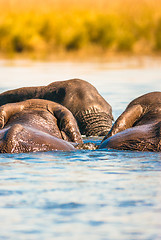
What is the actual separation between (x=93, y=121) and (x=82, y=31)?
40438mm

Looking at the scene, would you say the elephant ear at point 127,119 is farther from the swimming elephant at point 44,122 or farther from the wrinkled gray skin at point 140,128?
the swimming elephant at point 44,122

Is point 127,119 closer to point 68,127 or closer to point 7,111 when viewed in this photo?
point 68,127

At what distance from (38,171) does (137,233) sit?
2.78 metres

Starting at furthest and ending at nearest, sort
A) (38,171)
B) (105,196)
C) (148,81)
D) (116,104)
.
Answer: (148,81)
(116,104)
(38,171)
(105,196)

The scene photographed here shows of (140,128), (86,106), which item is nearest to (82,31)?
(86,106)

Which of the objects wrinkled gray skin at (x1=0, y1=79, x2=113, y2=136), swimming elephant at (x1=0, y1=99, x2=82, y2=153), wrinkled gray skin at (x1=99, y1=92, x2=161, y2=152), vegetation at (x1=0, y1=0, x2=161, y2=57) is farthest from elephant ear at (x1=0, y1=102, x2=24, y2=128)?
vegetation at (x1=0, y1=0, x2=161, y2=57)

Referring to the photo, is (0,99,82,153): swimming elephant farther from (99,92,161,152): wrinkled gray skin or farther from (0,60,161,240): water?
(99,92,161,152): wrinkled gray skin

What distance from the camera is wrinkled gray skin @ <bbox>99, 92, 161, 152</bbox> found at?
10.2m

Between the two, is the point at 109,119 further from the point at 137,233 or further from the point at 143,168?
the point at 137,233

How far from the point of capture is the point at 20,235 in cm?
608

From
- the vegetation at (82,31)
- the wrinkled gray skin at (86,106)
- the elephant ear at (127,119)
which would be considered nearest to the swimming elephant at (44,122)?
the elephant ear at (127,119)

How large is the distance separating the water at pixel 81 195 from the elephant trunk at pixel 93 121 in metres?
4.98

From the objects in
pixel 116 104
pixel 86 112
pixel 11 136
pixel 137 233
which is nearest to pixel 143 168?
pixel 11 136

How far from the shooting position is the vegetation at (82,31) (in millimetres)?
52250
